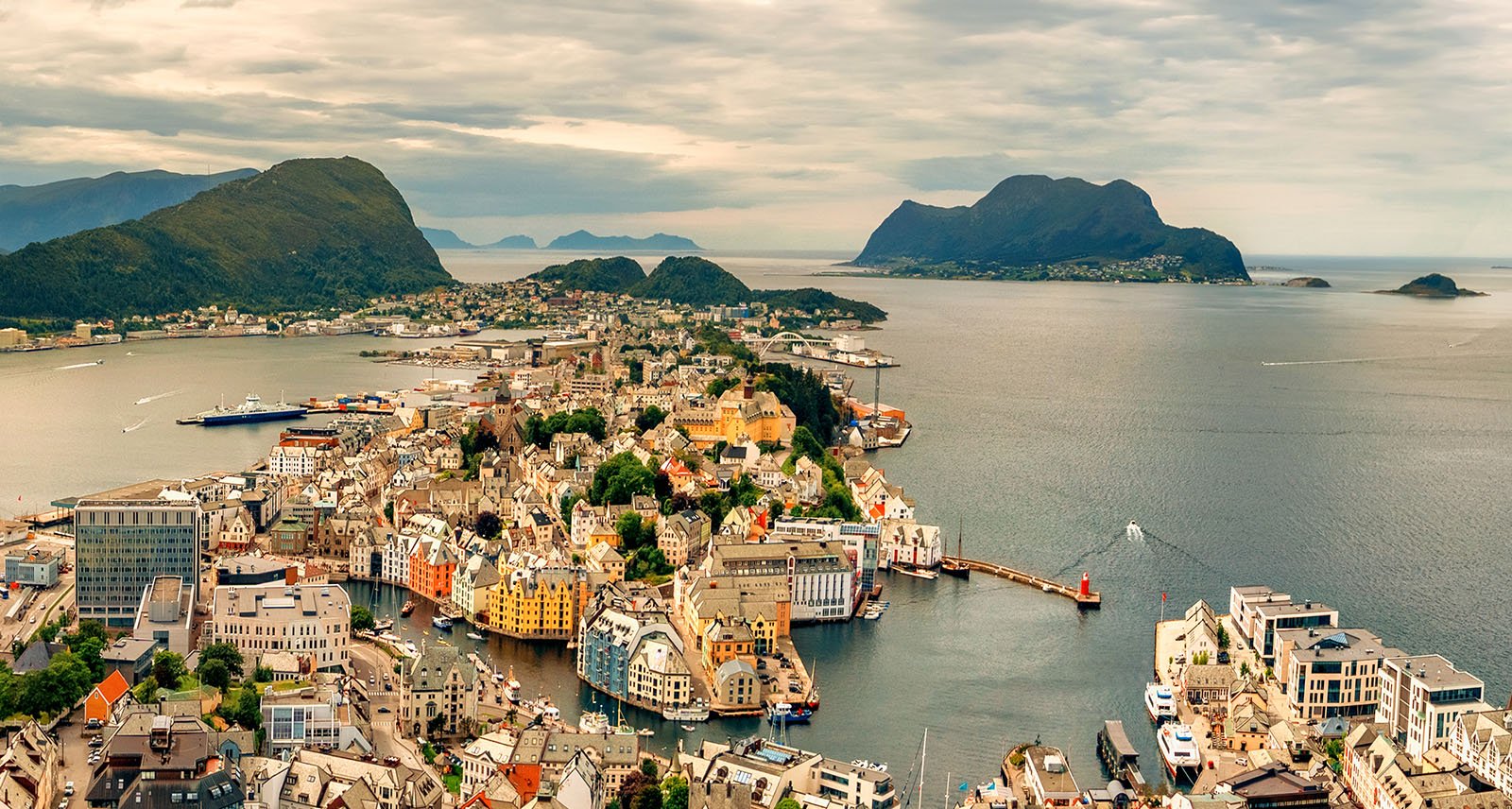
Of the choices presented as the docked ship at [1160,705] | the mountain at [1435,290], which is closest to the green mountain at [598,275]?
the mountain at [1435,290]

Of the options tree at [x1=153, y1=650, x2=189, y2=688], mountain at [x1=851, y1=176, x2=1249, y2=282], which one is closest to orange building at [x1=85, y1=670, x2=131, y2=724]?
tree at [x1=153, y1=650, x2=189, y2=688]

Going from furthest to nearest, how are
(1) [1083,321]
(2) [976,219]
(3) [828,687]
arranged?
(2) [976,219], (1) [1083,321], (3) [828,687]

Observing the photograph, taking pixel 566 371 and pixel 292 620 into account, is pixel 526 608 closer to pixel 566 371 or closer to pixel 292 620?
pixel 292 620

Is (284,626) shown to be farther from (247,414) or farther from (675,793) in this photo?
(247,414)

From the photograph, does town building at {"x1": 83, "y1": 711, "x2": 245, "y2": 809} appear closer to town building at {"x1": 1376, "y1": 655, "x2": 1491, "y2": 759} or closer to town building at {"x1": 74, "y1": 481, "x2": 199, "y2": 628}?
town building at {"x1": 74, "y1": 481, "x2": 199, "y2": 628}

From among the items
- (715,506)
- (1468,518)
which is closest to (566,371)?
(715,506)

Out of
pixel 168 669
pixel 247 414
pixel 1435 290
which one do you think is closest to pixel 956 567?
pixel 168 669
